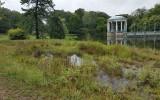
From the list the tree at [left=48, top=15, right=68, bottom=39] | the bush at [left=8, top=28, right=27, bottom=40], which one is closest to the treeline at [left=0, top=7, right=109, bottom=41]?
the tree at [left=48, top=15, right=68, bottom=39]

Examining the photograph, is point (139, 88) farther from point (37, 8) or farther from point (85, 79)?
point (37, 8)

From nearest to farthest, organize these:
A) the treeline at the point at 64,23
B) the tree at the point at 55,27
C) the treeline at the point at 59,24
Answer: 1. the treeline at the point at 64,23
2. the treeline at the point at 59,24
3. the tree at the point at 55,27

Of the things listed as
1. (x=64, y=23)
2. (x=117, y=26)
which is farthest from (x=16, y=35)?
(x=117, y=26)

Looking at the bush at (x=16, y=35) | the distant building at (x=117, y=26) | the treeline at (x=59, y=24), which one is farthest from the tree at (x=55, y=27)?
the distant building at (x=117, y=26)

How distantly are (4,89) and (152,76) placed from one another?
413 cm

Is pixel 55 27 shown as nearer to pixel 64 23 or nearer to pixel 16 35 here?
pixel 16 35

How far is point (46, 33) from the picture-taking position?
129 ft

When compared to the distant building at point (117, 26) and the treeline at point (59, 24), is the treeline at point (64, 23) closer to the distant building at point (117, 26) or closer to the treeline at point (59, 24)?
the treeline at point (59, 24)

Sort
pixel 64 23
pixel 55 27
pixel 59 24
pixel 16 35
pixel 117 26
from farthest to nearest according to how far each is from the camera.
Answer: pixel 117 26
pixel 64 23
pixel 59 24
pixel 55 27
pixel 16 35

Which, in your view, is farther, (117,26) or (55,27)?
(117,26)

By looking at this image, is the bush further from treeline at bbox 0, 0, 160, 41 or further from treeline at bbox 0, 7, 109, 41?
treeline at bbox 0, 7, 109, 41

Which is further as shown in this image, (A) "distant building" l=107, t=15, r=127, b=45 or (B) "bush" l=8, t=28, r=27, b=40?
(A) "distant building" l=107, t=15, r=127, b=45

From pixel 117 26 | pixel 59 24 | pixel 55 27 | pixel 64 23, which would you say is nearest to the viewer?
pixel 55 27

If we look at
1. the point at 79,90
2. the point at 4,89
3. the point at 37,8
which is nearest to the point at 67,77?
the point at 79,90
